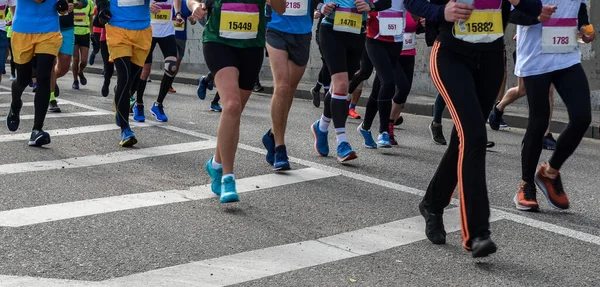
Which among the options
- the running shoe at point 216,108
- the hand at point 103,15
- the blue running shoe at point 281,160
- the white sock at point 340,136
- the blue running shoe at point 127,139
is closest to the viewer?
the blue running shoe at point 281,160

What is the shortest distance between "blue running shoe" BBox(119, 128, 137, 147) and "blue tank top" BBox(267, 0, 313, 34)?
2185 mm

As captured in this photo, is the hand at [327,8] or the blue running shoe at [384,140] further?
the blue running shoe at [384,140]

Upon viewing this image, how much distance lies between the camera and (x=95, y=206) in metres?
6.57

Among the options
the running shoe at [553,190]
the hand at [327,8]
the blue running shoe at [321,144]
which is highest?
the hand at [327,8]

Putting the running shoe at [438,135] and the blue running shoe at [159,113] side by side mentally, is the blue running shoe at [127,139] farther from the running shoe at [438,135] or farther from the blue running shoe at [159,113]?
the running shoe at [438,135]

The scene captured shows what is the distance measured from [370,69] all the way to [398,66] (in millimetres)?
1328

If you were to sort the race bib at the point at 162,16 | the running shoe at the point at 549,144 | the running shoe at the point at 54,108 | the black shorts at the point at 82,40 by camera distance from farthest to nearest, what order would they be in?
the black shorts at the point at 82,40
the running shoe at the point at 54,108
the race bib at the point at 162,16
the running shoe at the point at 549,144

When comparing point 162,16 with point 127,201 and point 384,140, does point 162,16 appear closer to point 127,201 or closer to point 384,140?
point 384,140


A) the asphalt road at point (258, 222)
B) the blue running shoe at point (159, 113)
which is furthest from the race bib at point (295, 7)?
the blue running shoe at point (159, 113)

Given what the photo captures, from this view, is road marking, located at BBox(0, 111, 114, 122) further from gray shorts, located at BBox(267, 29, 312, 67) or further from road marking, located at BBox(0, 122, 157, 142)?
gray shorts, located at BBox(267, 29, 312, 67)

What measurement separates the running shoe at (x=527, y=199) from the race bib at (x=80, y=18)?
11.6 meters

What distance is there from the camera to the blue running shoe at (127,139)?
9470mm

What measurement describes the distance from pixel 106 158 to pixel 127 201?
7.00 feet

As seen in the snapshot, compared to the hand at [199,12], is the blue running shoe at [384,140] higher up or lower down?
lower down
